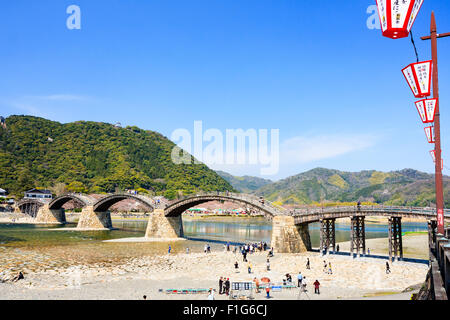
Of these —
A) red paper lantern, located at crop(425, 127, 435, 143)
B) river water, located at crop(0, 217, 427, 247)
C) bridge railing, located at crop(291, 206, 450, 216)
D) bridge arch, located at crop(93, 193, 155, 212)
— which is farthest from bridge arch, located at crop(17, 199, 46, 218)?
red paper lantern, located at crop(425, 127, 435, 143)

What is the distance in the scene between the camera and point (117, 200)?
249ft

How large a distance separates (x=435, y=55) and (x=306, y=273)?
2100cm

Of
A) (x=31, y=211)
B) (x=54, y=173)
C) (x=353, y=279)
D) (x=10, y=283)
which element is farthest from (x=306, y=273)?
(x=54, y=173)

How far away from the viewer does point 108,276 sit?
28609 millimetres

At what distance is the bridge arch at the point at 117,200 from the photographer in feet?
217

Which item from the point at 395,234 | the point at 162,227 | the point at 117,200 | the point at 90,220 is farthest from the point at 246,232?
the point at 395,234

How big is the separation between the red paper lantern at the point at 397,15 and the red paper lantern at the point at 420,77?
4.03 meters

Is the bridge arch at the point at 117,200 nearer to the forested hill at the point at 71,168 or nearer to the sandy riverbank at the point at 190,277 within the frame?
the sandy riverbank at the point at 190,277

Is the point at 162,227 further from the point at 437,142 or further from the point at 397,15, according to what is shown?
the point at 397,15

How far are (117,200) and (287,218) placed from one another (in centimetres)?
4708

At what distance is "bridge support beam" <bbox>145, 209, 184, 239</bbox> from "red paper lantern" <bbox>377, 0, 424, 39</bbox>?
54961 mm

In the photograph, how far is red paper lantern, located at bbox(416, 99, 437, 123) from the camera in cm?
1436

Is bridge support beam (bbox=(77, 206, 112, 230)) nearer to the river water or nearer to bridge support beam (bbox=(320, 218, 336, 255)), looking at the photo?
the river water
